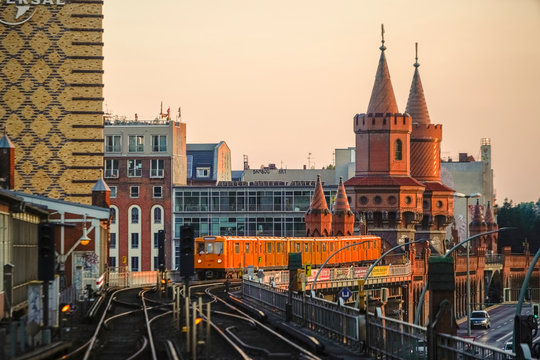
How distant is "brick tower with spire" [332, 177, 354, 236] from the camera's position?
127750mm

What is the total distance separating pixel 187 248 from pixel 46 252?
488 centimetres

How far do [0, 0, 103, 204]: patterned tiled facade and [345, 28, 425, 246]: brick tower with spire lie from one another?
217 feet

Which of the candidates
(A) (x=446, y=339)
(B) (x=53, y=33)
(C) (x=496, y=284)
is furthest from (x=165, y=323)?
(C) (x=496, y=284)

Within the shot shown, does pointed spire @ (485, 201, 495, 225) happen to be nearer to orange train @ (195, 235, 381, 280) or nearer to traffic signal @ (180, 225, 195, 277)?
orange train @ (195, 235, 381, 280)

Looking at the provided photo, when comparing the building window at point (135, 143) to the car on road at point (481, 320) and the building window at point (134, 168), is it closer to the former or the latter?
the building window at point (134, 168)

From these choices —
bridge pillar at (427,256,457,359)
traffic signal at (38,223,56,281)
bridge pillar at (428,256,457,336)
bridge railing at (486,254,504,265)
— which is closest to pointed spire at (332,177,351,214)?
bridge railing at (486,254,504,265)

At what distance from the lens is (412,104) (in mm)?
155875

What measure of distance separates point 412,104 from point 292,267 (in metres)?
110

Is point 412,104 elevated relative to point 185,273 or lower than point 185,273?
elevated

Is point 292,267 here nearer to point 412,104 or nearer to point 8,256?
point 8,256

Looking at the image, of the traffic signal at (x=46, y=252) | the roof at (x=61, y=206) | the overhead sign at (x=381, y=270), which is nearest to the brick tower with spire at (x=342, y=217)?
the overhead sign at (x=381, y=270)

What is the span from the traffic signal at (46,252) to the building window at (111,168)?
108672 millimetres

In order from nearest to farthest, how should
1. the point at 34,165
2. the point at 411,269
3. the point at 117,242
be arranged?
the point at 34,165, the point at 411,269, the point at 117,242

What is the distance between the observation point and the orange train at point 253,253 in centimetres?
8456
